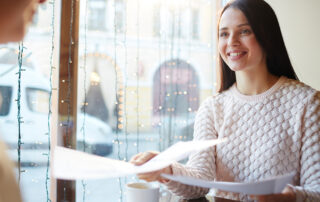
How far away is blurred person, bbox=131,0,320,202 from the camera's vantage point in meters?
1.15

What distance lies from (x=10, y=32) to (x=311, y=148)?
40.9 inches

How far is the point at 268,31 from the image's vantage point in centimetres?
123

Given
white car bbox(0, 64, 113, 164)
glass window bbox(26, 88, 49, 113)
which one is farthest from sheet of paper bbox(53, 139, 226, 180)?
glass window bbox(26, 88, 49, 113)

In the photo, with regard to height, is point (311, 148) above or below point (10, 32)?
below

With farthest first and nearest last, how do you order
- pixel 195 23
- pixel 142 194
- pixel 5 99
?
pixel 195 23 → pixel 5 99 → pixel 142 194

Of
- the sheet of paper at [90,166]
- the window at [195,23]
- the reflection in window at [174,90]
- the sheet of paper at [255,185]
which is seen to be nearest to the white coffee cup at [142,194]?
the sheet of paper at [90,166]

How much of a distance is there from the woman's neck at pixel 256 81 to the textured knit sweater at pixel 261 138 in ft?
0.08

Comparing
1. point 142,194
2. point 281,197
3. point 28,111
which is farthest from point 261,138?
point 28,111

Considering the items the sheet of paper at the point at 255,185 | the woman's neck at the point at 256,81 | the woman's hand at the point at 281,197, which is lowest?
the woman's hand at the point at 281,197

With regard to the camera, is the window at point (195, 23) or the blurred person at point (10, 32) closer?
the blurred person at point (10, 32)

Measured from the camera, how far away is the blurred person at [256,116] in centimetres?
115

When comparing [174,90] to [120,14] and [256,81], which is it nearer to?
[120,14]

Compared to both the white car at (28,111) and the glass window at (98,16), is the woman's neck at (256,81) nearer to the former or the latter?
the white car at (28,111)

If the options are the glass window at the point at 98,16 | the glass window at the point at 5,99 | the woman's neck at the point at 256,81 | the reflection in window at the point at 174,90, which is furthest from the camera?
the glass window at the point at 98,16
